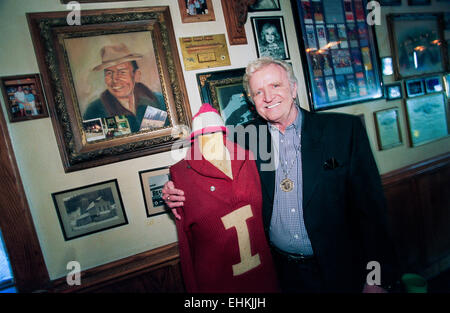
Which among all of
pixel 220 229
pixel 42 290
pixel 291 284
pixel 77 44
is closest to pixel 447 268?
pixel 291 284

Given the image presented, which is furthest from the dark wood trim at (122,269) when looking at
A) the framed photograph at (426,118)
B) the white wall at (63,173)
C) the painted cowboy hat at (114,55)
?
the framed photograph at (426,118)

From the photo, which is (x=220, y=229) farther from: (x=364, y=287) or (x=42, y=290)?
(x=42, y=290)

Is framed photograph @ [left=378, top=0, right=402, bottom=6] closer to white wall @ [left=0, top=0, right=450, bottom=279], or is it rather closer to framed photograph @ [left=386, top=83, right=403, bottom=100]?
framed photograph @ [left=386, top=83, right=403, bottom=100]

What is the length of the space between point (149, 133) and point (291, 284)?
1.39 m

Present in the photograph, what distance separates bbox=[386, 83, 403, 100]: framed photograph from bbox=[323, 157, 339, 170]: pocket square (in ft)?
5.20

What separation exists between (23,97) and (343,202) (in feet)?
6.72

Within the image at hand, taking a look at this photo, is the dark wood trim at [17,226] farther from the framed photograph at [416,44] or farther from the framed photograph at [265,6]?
the framed photograph at [416,44]

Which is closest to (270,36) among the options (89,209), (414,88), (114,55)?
(114,55)

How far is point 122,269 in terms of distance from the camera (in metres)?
1.41

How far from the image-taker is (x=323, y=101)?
1878 mm

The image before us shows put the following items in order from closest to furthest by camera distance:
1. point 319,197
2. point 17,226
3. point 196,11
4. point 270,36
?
point 319,197 → point 17,226 → point 196,11 → point 270,36

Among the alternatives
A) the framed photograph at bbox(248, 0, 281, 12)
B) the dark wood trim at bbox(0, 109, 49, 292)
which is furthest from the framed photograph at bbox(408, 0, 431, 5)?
the dark wood trim at bbox(0, 109, 49, 292)

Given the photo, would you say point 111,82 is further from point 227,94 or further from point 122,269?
point 122,269

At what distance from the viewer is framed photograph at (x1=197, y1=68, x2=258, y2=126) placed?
5.18 feet
